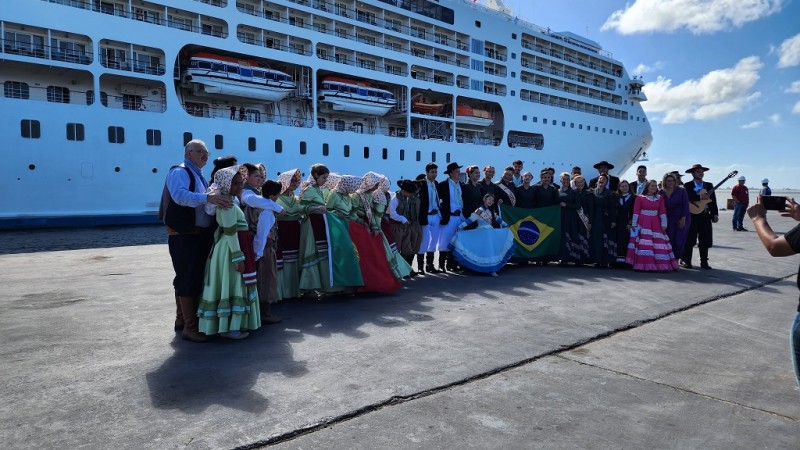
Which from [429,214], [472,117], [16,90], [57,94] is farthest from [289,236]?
[472,117]

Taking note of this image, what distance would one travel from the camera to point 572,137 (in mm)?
31797

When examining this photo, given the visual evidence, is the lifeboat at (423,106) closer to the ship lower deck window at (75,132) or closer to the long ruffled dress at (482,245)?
the ship lower deck window at (75,132)

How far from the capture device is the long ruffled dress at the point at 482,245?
7434 millimetres

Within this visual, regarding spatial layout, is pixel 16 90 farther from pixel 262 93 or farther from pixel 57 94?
pixel 262 93

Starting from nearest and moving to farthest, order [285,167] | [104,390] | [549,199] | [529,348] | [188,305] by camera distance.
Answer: [104,390] → [529,348] → [188,305] → [549,199] → [285,167]

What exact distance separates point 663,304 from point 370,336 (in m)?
3.43

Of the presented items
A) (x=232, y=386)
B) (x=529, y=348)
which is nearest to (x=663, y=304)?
(x=529, y=348)

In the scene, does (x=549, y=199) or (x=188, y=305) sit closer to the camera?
(x=188, y=305)

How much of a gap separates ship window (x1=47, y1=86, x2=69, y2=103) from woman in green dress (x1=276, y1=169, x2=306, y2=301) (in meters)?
15.1

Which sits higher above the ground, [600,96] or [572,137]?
[600,96]

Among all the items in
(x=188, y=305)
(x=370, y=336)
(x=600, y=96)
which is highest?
(x=600, y=96)

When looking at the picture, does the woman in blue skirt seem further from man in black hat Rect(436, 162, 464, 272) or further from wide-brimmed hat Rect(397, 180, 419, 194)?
wide-brimmed hat Rect(397, 180, 419, 194)

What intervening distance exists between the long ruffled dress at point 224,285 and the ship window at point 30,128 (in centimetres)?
1467

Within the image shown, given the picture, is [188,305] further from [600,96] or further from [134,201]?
[600,96]
